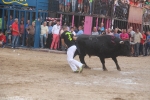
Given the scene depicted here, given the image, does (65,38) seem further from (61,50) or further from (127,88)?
(61,50)

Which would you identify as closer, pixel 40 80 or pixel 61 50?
pixel 40 80

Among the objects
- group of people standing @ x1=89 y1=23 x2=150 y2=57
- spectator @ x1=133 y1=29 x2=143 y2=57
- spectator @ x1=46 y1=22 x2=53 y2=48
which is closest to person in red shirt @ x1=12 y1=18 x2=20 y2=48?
spectator @ x1=46 y1=22 x2=53 y2=48

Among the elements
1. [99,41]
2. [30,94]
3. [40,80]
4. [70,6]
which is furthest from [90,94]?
[70,6]

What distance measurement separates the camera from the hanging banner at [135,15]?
30.7 meters

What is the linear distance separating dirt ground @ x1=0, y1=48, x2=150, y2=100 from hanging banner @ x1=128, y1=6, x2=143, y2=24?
1571cm

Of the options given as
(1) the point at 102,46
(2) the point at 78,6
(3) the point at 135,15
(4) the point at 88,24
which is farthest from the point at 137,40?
(1) the point at 102,46

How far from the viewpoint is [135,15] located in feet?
104

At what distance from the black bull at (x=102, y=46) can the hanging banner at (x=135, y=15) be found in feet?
51.4

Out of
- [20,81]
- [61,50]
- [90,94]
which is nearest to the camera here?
[90,94]

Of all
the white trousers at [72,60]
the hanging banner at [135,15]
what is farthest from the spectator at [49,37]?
the white trousers at [72,60]

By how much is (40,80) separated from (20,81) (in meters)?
0.66

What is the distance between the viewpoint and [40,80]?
1135 cm

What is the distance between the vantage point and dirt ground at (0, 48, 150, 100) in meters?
9.22

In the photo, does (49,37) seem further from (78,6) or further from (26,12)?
(78,6)
